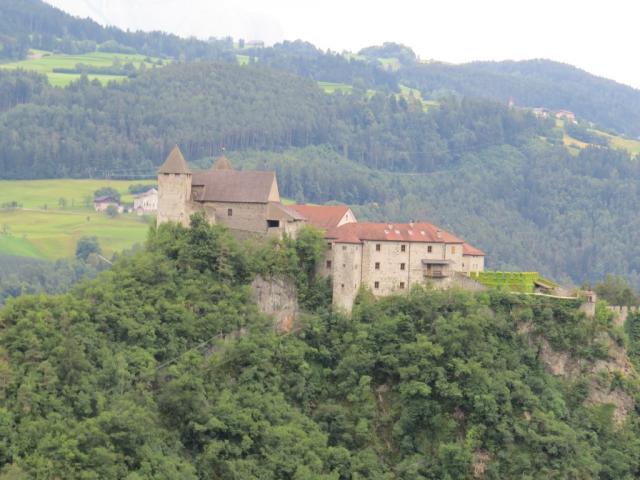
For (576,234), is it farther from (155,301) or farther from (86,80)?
(155,301)

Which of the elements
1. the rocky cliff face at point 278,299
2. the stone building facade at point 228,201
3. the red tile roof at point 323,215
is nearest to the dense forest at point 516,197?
the red tile roof at point 323,215

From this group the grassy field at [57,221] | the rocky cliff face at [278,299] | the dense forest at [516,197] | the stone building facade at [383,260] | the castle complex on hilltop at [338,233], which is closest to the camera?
the rocky cliff face at [278,299]

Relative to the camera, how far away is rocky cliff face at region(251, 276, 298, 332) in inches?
2896

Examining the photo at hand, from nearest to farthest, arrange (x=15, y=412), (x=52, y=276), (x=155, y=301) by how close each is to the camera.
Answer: (x=15, y=412) → (x=155, y=301) → (x=52, y=276)

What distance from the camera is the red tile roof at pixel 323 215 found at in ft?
254

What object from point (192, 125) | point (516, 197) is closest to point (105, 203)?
point (192, 125)

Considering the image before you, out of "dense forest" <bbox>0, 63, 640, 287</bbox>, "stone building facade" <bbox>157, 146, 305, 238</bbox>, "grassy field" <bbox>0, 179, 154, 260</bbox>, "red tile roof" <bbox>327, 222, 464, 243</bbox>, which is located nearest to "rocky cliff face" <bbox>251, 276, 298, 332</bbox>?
"stone building facade" <bbox>157, 146, 305, 238</bbox>

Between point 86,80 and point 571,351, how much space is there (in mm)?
127062

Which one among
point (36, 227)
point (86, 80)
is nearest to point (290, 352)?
point (36, 227)

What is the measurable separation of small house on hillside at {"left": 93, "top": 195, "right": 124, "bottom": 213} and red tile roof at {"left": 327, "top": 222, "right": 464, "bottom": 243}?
73.6 meters

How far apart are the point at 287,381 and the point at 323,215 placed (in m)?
13.2

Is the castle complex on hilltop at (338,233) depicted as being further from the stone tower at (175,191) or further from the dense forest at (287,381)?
the dense forest at (287,381)

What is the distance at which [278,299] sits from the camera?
74.1 meters

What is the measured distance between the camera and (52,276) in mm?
119438
